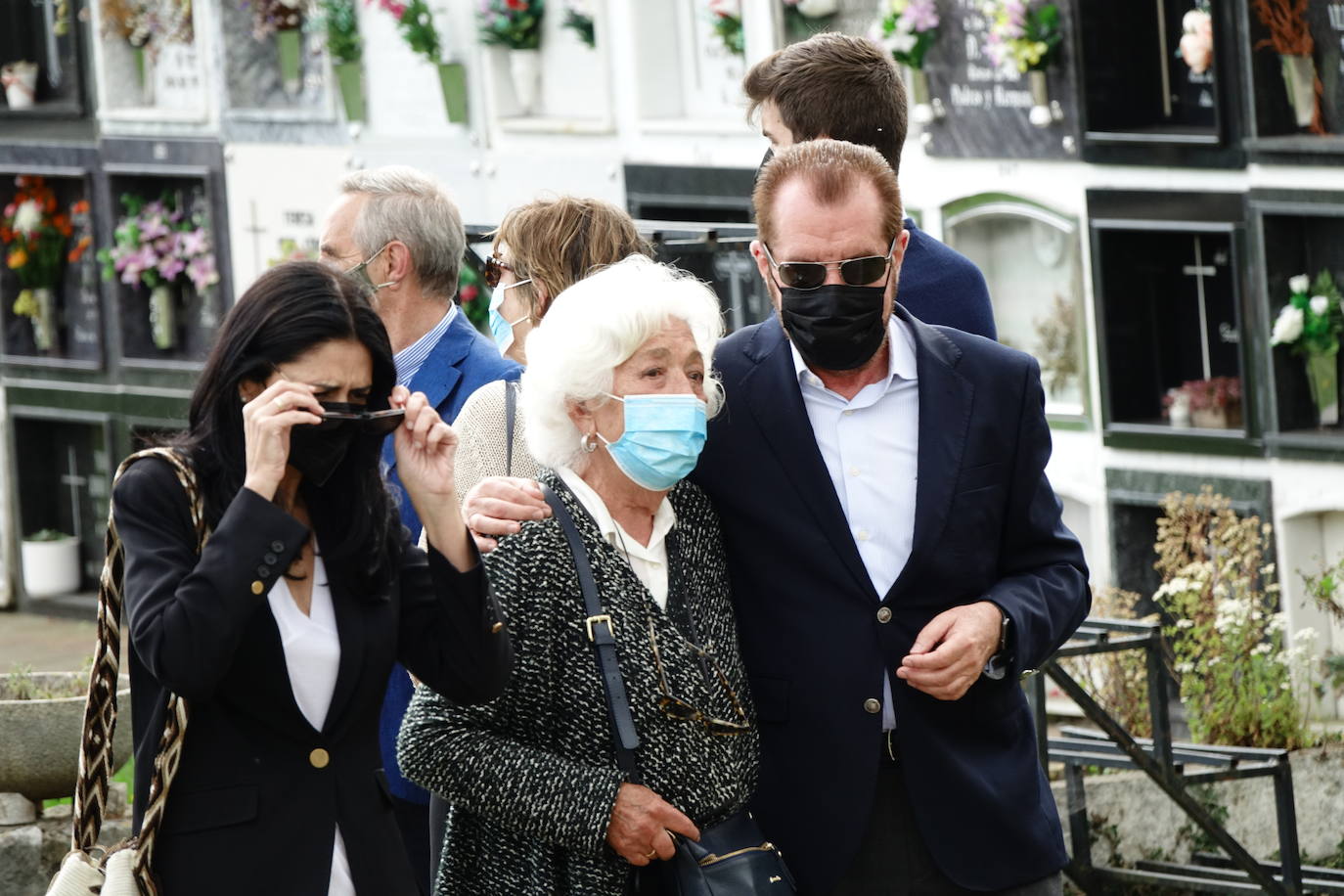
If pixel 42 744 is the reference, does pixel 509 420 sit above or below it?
above

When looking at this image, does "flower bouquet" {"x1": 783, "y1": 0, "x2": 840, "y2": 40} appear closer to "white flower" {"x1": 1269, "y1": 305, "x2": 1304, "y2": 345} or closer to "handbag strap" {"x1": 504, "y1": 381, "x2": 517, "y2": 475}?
"white flower" {"x1": 1269, "y1": 305, "x2": 1304, "y2": 345}

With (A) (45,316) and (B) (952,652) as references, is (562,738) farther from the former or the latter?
(A) (45,316)

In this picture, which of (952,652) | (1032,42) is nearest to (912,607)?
(952,652)

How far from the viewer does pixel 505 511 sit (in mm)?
3861

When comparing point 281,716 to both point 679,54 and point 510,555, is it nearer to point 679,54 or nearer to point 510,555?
point 510,555

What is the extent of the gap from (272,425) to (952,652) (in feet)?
3.68

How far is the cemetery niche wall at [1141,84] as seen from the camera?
1185 cm

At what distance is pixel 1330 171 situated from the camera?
35.9 feet

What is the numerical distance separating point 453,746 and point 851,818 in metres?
0.67

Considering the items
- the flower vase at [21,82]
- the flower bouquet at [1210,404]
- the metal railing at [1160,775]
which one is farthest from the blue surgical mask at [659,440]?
the flower vase at [21,82]

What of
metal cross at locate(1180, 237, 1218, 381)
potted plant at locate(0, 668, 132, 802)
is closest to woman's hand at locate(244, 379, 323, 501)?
potted plant at locate(0, 668, 132, 802)


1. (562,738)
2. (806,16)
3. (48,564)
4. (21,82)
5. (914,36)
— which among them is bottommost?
(48,564)

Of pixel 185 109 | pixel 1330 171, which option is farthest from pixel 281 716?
pixel 185 109

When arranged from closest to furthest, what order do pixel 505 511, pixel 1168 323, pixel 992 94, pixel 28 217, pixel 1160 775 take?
pixel 505 511 < pixel 1160 775 < pixel 1168 323 < pixel 992 94 < pixel 28 217
